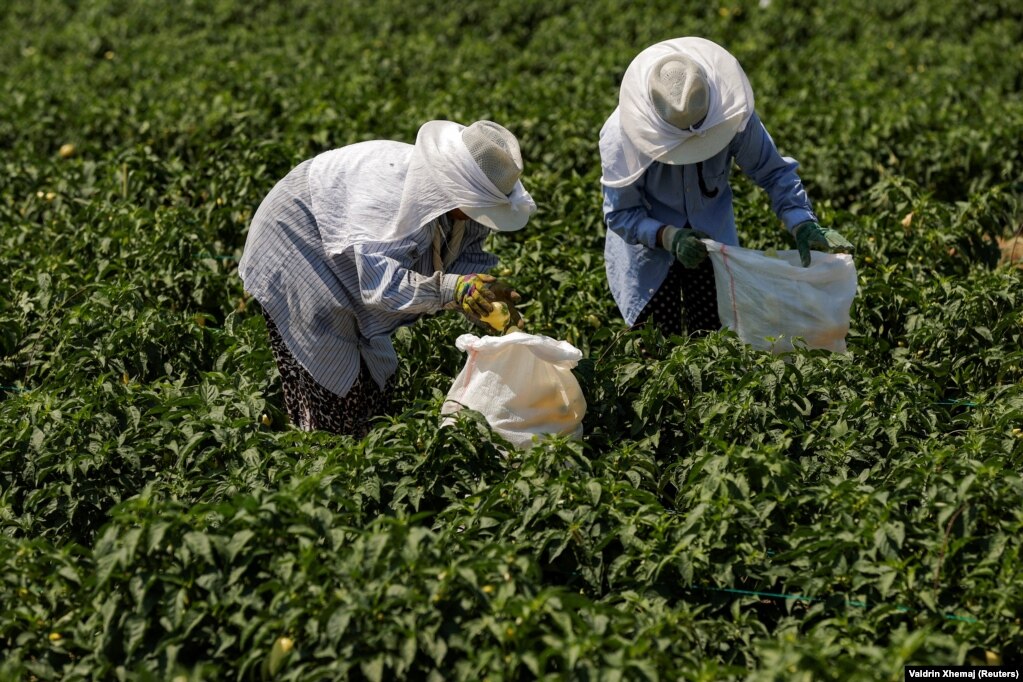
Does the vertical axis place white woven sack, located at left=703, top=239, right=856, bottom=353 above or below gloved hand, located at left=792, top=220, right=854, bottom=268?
below

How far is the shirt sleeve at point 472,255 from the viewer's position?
4121 millimetres

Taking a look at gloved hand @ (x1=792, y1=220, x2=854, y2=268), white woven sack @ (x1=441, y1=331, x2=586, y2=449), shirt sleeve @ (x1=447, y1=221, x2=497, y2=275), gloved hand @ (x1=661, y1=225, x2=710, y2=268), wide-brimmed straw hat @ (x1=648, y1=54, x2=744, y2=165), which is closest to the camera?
white woven sack @ (x1=441, y1=331, x2=586, y2=449)

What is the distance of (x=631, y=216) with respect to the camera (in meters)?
4.51

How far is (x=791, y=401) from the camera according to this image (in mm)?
4020

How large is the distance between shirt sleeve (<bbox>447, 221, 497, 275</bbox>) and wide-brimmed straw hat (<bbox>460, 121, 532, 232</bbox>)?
7.9 inches

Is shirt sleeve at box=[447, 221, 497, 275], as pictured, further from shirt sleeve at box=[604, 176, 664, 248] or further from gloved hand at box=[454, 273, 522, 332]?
shirt sleeve at box=[604, 176, 664, 248]

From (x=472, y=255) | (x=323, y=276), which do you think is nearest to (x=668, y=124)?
(x=472, y=255)

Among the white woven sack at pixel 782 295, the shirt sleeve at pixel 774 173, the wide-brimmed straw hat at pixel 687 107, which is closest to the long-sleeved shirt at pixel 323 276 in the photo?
the wide-brimmed straw hat at pixel 687 107

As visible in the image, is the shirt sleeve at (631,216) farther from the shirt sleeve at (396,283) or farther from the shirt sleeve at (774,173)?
the shirt sleeve at (396,283)

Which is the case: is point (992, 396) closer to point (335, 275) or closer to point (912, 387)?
point (912, 387)

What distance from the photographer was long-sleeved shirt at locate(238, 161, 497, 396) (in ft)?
13.0

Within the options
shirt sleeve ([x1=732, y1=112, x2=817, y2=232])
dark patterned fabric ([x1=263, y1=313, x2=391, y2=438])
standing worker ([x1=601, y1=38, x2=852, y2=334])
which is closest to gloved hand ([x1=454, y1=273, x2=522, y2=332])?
dark patterned fabric ([x1=263, y1=313, x2=391, y2=438])

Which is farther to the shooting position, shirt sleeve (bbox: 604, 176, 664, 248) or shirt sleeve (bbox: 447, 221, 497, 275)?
shirt sleeve (bbox: 604, 176, 664, 248)

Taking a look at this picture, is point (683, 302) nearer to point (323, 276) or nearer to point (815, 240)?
point (815, 240)
